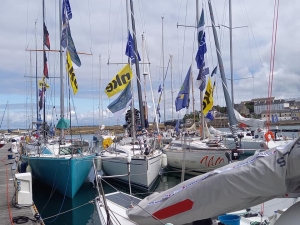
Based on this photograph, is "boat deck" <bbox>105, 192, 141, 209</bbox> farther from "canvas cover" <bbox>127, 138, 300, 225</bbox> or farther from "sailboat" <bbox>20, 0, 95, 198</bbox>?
"sailboat" <bbox>20, 0, 95, 198</bbox>

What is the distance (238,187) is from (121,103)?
1168 cm

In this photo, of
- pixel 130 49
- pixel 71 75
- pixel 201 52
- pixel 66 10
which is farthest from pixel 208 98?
pixel 66 10

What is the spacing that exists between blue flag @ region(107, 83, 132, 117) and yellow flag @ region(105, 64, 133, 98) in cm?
60

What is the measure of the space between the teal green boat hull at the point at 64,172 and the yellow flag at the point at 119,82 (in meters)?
3.04

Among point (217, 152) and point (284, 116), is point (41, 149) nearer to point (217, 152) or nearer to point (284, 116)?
point (217, 152)

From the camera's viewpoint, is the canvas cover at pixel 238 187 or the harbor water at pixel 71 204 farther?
the harbor water at pixel 71 204

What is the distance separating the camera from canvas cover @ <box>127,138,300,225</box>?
363 cm

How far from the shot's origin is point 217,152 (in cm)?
1658

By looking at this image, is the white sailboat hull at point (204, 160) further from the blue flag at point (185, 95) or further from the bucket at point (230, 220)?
the bucket at point (230, 220)

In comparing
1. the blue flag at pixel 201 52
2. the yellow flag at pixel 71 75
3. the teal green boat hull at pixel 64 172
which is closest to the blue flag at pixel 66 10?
the yellow flag at pixel 71 75

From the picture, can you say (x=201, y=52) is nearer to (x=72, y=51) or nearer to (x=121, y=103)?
(x=121, y=103)

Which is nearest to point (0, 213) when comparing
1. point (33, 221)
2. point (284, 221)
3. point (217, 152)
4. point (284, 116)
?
point (33, 221)

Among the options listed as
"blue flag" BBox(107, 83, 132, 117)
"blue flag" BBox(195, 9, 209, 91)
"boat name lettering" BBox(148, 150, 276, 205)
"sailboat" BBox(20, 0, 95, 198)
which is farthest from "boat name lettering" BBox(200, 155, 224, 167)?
"boat name lettering" BBox(148, 150, 276, 205)

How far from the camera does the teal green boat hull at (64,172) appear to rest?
13328mm
